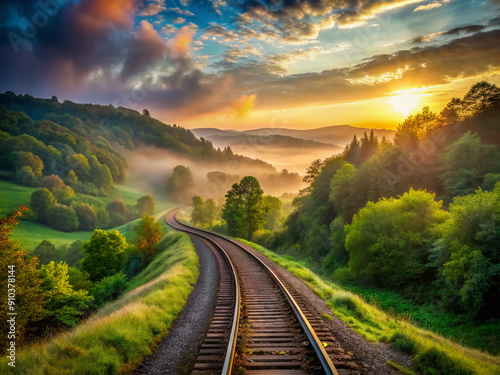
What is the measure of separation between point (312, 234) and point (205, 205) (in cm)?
5057

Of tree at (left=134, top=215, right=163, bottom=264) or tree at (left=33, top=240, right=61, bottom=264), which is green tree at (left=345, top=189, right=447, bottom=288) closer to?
tree at (left=134, top=215, right=163, bottom=264)

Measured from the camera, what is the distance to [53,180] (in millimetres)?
104562

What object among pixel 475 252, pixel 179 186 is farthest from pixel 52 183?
pixel 475 252

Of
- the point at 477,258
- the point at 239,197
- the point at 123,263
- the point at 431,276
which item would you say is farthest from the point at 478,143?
the point at 123,263

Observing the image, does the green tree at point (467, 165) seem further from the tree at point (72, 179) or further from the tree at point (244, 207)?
the tree at point (72, 179)

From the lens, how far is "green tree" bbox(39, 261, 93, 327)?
76.0 feet

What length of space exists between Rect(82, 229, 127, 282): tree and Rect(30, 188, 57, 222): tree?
60082 millimetres

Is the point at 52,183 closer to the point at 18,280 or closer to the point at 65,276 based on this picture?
Result: the point at 65,276

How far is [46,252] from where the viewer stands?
5866 centimetres

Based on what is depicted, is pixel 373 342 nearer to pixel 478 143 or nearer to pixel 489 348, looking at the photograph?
pixel 489 348

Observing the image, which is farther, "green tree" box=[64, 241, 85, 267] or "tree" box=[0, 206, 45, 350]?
"green tree" box=[64, 241, 85, 267]

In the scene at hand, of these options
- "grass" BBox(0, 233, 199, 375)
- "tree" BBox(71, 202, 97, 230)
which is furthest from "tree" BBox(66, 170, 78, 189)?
"grass" BBox(0, 233, 199, 375)

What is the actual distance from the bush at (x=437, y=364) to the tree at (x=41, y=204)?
104284mm

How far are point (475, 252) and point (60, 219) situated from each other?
100445 millimetres
